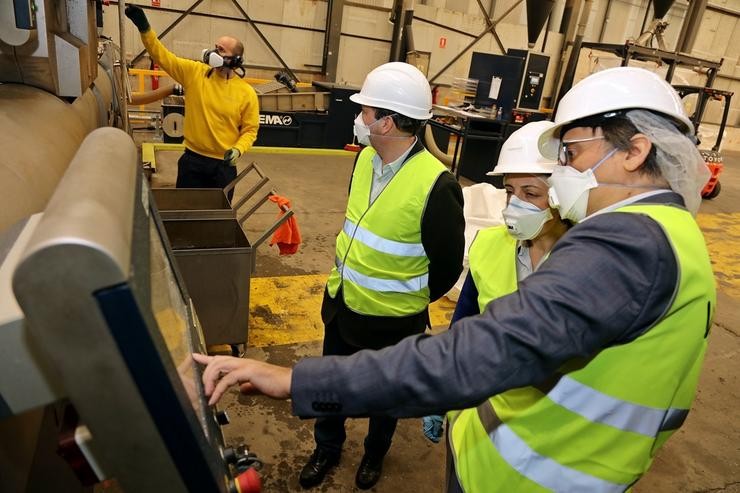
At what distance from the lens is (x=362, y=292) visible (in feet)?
7.18

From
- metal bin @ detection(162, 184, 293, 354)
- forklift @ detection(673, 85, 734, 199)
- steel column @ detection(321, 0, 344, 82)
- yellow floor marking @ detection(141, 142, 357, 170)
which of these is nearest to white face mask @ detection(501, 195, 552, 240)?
metal bin @ detection(162, 184, 293, 354)

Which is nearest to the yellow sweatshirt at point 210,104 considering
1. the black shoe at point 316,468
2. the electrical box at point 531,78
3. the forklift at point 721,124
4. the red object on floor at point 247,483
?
the black shoe at point 316,468

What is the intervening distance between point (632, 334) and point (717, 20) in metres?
18.1

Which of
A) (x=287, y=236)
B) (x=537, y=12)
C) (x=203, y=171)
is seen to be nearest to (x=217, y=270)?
(x=287, y=236)

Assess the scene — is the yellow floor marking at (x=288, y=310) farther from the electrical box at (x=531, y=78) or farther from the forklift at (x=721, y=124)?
the forklift at (x=721, y=124)

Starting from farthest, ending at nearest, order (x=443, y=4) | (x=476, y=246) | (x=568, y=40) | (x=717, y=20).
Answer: (x=717, y=20), (x=568, y=40), (x=443, y=4), (x=476, y=246)

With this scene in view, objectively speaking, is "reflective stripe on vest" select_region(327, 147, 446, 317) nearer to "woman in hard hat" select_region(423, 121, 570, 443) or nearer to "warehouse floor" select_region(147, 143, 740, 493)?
"woman in hard hat" select_region(423, 121, 570, 443)

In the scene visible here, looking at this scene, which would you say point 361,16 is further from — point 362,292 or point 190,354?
point 190,354

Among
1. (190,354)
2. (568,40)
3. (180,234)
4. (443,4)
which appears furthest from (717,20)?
(190,354)

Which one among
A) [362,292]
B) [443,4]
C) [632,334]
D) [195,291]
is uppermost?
[443,4]

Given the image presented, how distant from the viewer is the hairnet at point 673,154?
41.2 inches

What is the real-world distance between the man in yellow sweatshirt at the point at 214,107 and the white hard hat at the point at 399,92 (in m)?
2.13

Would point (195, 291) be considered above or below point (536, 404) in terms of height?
below

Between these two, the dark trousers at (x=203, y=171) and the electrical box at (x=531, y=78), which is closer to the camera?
the dark trousers at (x=203, y=171)
